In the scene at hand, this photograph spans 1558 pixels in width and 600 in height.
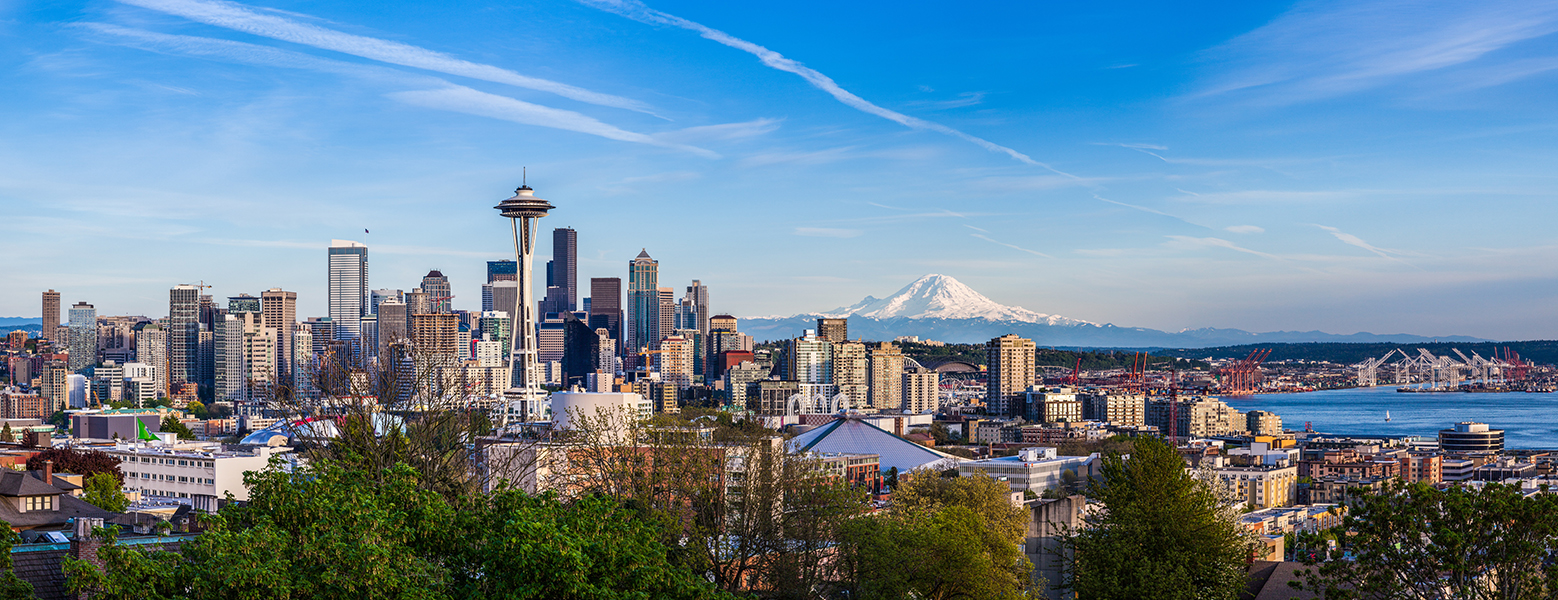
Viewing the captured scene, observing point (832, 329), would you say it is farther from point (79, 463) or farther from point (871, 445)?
point (79, 463)

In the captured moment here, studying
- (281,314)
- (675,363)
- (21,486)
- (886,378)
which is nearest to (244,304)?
(281,314)

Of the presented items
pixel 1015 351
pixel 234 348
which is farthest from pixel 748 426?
pixel 234 348

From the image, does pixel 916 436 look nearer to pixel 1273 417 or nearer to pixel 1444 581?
pixel 1273 417

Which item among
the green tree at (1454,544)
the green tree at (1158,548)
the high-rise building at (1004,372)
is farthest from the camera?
the high-rise building at (1004,372)

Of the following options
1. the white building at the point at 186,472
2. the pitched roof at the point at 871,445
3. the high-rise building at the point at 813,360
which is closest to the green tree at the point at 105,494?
the white building at the point at 186,472

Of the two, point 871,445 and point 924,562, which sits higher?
point 924,562

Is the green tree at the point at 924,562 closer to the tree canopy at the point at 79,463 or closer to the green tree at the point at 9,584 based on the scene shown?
the green tree at the point at 9,584

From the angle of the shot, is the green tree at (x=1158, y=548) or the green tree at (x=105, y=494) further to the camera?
the green tree at (x=105, y=494)
